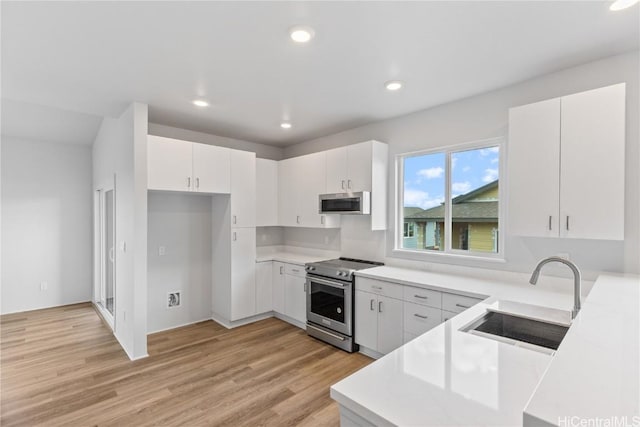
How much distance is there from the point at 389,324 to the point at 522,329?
4.43ft

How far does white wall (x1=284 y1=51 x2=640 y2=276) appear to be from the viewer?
228 centimetres

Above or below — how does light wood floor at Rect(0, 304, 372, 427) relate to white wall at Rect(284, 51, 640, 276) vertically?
below

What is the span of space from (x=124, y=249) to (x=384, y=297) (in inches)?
116

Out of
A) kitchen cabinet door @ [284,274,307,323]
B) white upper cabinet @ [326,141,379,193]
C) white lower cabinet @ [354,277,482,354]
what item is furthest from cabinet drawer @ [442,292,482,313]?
kitchen cabinet door @ [284,274,307,323]

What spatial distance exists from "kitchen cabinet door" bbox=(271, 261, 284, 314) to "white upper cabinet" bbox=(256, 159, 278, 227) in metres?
0.69

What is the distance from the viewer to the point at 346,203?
382 cm

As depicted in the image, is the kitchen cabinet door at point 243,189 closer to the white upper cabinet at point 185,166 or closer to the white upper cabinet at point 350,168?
the white upper cabinet at point 185,166

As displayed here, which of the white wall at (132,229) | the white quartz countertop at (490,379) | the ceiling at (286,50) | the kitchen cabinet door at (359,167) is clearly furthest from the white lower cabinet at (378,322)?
the white wall at (132,229)

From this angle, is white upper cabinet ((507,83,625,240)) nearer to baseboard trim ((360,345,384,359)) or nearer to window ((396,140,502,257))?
window ((396,140,502,257))

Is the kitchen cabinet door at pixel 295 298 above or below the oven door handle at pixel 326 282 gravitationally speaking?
below

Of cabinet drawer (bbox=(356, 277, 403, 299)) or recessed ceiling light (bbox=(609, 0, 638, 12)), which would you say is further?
cabinet drawer (bbox=(356, 277, 403, 299))

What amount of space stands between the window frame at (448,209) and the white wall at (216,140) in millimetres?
2411

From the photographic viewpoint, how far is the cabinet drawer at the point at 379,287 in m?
3.03

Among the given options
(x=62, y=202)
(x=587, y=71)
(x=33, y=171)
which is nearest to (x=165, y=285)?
(x=62, y=202)
